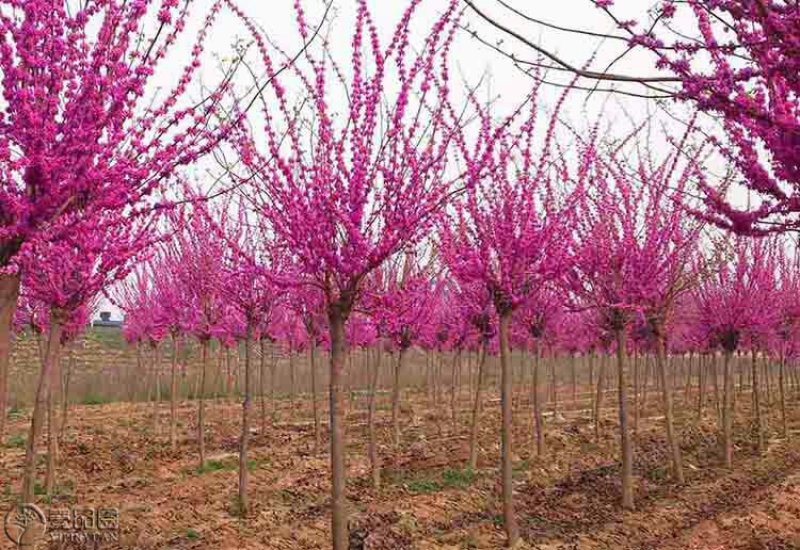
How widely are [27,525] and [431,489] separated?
6541 mm

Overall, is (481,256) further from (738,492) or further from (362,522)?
(738,492)

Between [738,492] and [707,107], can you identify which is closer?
[707,107]

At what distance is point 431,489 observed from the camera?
10648 mm

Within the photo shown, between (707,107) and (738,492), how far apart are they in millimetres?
9436

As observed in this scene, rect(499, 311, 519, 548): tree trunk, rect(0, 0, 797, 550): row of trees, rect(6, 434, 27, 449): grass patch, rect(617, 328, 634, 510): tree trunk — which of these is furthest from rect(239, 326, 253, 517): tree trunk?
rect(6, 434, 27, 449): grass patch

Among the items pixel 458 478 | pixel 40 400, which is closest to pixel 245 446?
pixel 40 400

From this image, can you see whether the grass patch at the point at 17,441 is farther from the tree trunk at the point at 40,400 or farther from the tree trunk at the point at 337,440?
the tree trunk at the point at 337,440

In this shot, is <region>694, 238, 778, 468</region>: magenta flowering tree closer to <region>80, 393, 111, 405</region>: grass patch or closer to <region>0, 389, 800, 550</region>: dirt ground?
<region>0, 389, 800, 550</region>: dirt ground

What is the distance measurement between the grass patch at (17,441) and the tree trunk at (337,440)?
1240cm

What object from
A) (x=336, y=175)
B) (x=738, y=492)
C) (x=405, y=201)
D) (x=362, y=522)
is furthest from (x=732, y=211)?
(x=738, y=492)

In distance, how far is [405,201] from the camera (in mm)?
5520

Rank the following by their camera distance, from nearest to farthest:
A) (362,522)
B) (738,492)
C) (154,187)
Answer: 1. (154,187)
2. (362,522)
3. (738,492)

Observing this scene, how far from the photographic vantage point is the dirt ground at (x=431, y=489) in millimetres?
8125

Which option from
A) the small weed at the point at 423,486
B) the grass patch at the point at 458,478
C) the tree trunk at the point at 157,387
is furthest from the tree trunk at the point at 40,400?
the tree trunk at the point at 157,387
